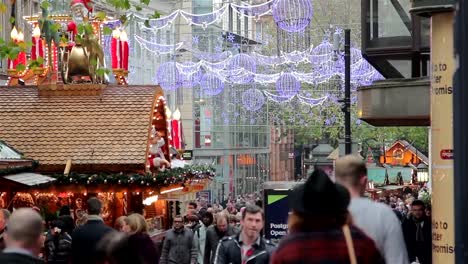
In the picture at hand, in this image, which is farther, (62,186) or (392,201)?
(392,201)

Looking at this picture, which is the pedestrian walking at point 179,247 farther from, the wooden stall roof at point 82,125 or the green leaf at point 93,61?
the green leaf at point 93,61

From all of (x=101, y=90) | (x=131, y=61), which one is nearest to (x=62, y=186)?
(x=101, y=90)

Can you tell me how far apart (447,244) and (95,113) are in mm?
19386

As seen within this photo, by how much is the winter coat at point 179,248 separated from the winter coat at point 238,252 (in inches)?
314

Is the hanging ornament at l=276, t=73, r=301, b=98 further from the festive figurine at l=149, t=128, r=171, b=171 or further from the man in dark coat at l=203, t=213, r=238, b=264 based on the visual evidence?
the man in dark coat at l=203, t=213, r=238, b=264

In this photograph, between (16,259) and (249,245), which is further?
(249,245)

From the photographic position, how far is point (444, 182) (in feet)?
27.7

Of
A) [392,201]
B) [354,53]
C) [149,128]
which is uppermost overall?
[354,53]

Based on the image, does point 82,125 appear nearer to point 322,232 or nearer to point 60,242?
→ point 60,242

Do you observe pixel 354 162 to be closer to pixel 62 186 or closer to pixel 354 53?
pixel 62 186

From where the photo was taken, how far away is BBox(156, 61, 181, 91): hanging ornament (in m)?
49.7

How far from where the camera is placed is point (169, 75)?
50125 mm

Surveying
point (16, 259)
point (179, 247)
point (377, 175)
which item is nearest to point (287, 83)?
point (377, 175)

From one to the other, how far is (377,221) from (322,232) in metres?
1.45
